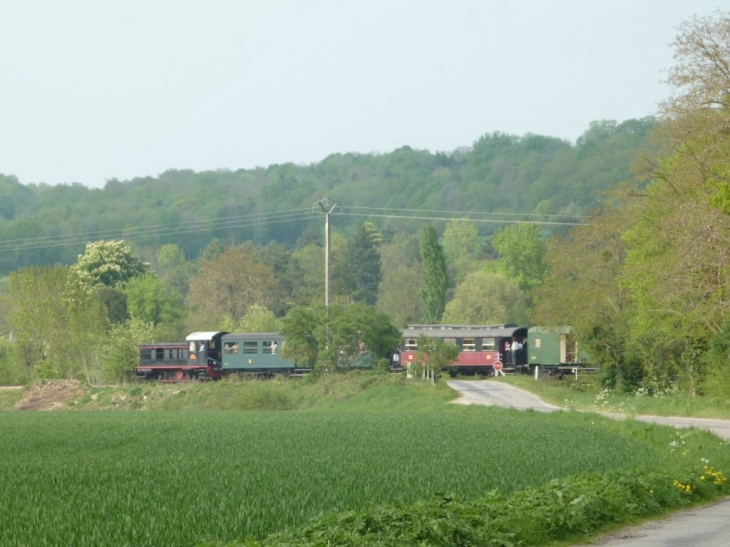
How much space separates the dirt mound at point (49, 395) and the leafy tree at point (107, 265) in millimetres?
44681

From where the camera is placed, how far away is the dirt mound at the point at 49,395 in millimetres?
63106

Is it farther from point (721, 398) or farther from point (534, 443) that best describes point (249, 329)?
point (534, 443)

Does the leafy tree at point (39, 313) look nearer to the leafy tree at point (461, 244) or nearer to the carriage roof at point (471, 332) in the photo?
the carriage roof at point (471, 332)

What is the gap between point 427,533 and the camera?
12.5 meters

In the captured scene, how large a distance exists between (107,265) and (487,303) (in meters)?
38.5

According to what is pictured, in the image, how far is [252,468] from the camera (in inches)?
802

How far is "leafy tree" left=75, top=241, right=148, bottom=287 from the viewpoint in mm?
110500

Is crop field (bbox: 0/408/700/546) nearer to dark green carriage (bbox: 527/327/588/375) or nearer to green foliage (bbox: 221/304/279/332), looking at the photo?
dark green carriage (bbox: 527/327/588/375)

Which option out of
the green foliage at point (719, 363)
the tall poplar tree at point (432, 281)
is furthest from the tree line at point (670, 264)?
the tall poplar tree at point (432, 281)

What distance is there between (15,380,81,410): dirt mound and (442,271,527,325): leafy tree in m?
38.6

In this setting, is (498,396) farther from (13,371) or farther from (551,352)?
(13,371)

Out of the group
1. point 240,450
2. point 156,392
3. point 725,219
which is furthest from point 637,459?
point 156,392

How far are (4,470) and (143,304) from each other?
8562cm

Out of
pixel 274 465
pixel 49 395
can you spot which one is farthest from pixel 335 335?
pixel 274 465
